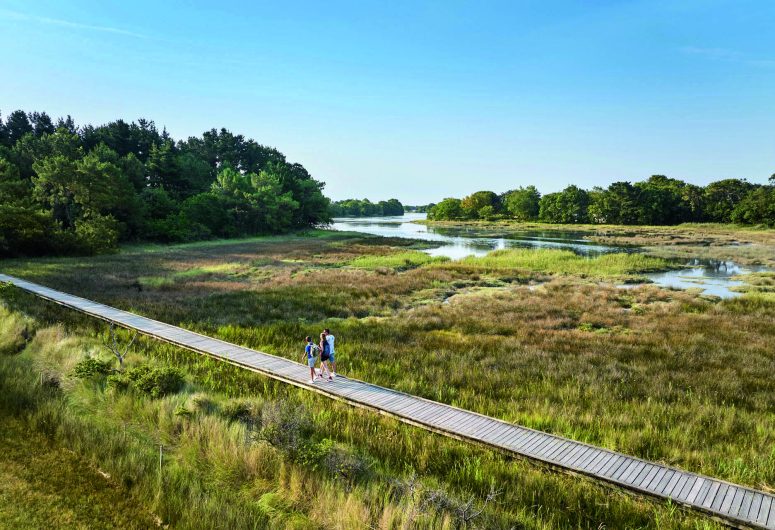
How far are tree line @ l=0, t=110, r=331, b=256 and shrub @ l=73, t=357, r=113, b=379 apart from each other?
36.0 m

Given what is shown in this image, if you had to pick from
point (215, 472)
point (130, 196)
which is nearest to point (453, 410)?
point (215, 472)

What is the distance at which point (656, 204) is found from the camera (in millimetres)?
110938

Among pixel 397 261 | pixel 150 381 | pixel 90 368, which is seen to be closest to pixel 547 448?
pixel 150 381

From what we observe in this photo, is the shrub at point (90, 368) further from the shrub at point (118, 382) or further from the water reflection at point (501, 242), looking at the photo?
the water reflection at point (501, 242)

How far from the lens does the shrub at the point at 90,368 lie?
10969 millimetres

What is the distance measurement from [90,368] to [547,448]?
1094 cm

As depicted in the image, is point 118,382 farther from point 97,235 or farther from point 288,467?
point 97,235

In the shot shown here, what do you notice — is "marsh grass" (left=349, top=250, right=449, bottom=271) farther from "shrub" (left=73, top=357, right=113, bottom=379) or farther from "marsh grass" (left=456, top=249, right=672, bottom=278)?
"shrub" (left=73, top=357, right=113, bottom=379)

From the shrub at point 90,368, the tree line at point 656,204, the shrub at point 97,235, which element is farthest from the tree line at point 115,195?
the tree line at point 656,204

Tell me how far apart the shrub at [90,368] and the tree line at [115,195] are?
36.0 m

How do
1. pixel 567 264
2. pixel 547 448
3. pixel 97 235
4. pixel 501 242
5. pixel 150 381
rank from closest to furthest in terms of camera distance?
pixel 547 448, pixel 150 381, pixel 567 264, pixel 97 235, pixel 501 242

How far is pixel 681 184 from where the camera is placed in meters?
138

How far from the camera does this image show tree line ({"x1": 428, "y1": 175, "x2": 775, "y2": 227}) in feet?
319

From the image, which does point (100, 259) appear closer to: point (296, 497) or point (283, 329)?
point (283, 329)
